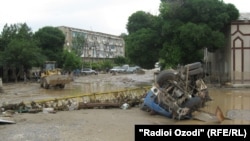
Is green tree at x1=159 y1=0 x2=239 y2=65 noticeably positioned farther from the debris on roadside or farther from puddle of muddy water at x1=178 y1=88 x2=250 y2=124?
the debris on roadside

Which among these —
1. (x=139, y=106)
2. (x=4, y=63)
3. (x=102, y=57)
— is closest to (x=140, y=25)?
(x=4, y=63)

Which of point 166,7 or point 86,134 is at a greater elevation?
point 166,7

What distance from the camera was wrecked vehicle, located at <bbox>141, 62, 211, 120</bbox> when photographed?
15117 mm

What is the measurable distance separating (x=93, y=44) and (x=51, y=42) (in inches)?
2194

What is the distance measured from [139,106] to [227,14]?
59.6 feet

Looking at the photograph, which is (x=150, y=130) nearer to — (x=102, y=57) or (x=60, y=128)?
(x=60, y=128)

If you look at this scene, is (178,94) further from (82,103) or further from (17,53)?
(17,53)

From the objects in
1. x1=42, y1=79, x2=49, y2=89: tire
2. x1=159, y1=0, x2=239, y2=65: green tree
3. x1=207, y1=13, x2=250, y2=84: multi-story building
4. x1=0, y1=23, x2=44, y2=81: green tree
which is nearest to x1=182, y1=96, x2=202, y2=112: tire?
x1=159, y1=0, x2=239, y2=65: green tree

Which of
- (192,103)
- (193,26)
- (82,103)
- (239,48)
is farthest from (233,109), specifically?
(239,48)

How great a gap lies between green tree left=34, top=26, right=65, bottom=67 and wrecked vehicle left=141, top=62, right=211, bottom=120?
4648cm

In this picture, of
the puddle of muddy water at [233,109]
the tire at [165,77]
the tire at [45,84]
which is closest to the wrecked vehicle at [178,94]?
the tire at [165,77]

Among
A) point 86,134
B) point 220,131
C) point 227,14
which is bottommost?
point 86,134

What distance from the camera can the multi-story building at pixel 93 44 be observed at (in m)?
99.1

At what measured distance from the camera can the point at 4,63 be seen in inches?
1973
